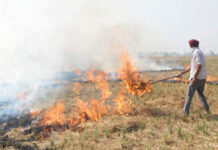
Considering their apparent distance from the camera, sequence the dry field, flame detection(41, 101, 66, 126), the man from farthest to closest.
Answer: flame detection(41, 101, 66, 126)
the man
the dry field

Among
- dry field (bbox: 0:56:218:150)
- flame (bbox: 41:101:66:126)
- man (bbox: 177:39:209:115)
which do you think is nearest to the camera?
dry field (bbox: 0:56:218:150)

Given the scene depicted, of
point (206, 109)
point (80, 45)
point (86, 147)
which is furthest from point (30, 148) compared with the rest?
point (80, 45)

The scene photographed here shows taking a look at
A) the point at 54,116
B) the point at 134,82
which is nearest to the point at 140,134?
the point at 134,82

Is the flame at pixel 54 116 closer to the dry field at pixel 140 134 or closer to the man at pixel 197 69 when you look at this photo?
the dry field at pixel 140 134

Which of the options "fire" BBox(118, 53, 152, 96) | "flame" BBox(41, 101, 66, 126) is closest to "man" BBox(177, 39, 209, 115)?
"fire" BBox(118, 53, 152, 96)

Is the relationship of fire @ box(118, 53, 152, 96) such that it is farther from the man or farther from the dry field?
the man

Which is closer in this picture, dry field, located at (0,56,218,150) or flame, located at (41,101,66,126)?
dry field, located at (0,56,218,150)

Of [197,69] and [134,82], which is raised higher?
[197,69]

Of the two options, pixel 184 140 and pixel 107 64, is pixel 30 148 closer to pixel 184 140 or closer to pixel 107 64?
pixel 184 140

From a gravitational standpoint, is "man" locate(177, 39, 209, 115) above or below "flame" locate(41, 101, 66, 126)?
above

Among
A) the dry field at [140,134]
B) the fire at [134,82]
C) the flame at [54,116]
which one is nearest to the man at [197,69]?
the dry field at [140,134]

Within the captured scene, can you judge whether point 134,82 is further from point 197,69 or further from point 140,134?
point 140,134

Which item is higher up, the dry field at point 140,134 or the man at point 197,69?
the man at point 197,69

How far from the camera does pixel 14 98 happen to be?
1021 centimetres
